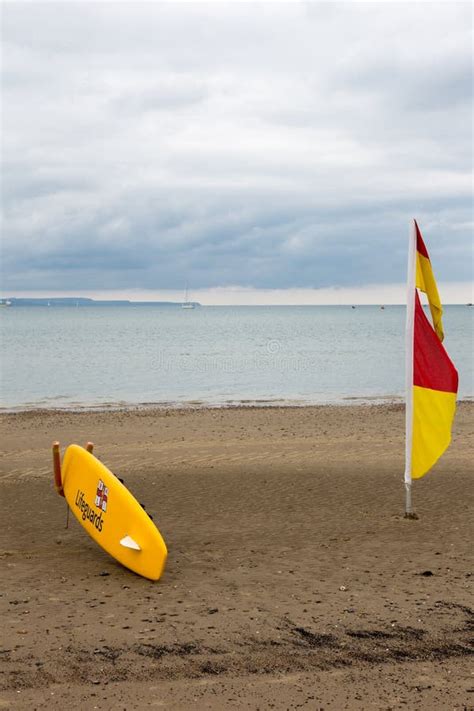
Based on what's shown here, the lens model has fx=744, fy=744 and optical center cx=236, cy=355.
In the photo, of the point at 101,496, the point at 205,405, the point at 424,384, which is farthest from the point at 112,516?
the point at 205,405

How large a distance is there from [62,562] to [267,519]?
2.97m

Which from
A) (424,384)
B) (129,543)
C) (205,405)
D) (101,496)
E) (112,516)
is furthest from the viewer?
(205,405)

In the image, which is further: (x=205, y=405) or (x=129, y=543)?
(x=205, y=405)

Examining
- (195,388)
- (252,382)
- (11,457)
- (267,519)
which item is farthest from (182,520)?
(252,382)

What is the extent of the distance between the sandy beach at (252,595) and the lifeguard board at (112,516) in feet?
0.70

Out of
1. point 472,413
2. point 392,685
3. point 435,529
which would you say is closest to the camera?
point 392,685

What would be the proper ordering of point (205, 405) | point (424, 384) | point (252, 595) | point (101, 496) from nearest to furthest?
point (252, 595) → point (101, 496) → point (424, 384) → point (205, 405)

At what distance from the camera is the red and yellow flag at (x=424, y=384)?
9094 millimetres

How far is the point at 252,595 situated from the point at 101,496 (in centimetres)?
225

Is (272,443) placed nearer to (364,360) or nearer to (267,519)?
(267,519)

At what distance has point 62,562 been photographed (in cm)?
795

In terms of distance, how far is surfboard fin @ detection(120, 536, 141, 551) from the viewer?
7.38m

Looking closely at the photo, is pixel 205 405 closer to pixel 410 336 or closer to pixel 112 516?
pixel 410 336

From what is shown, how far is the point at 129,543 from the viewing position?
7.43 metres
